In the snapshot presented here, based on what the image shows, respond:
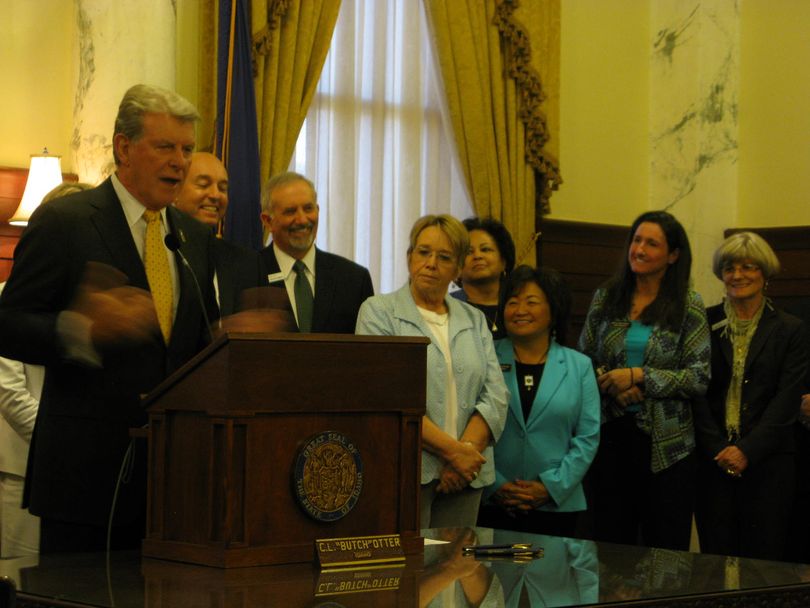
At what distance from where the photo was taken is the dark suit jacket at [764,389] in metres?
5.08

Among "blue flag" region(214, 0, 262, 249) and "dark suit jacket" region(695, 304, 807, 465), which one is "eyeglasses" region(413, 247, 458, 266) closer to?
"dark suit jacket" region(695, 304, 807, 465)

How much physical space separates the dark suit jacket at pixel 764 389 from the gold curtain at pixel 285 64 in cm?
252

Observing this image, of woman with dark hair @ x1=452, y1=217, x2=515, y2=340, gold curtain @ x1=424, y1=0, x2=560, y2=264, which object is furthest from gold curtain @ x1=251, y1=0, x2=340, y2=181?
woman with dark hair @ x1=452, y1=217, x2=515, y2=340

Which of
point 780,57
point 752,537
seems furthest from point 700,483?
point 780,57

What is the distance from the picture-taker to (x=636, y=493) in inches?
192

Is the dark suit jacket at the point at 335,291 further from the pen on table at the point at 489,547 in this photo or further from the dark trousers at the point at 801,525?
the dark trousers at the point at 801,525

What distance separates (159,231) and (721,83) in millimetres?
6278

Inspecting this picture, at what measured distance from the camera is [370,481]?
2293mm

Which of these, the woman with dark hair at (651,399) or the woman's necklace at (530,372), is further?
the woman with dark hair at (651,399)

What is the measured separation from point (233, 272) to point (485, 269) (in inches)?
82.7

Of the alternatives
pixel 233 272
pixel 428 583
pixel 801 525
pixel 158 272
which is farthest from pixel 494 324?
pixel 428 583

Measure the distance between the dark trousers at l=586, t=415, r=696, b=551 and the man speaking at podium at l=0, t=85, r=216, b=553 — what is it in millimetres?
2617

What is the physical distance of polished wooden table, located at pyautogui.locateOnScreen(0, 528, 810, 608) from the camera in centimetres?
188

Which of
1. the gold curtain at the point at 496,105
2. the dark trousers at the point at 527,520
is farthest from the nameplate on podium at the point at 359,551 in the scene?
the gold curtain at the point at 496,105
